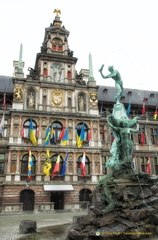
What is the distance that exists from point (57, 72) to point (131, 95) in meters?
13.6

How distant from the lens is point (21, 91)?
3084 centimetres

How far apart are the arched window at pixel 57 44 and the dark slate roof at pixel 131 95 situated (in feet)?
30.6

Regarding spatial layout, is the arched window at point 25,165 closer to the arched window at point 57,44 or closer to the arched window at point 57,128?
the arched window at point 57,128

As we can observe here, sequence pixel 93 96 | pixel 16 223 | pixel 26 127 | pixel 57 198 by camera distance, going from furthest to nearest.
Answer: pixel 93 96 < pixel 26 127 < pixel 57 198 < pixel 16 223

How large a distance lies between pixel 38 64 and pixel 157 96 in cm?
2083

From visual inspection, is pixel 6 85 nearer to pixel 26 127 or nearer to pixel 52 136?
pixel 26 127

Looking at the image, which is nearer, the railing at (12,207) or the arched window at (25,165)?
the railing at (12,207)

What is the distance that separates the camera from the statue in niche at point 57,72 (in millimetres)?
32956

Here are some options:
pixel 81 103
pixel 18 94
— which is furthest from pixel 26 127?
pixel 81 103

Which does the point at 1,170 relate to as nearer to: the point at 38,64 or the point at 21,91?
the point at 21,91

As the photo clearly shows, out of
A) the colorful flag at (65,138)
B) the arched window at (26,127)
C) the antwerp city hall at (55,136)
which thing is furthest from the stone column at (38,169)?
the colorful flag at (65,138)

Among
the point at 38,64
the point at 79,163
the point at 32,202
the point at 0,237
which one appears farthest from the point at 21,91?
the point at 0,237

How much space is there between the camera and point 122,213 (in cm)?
1105

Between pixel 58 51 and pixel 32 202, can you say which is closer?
pixel 32 202
